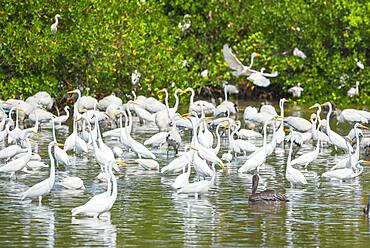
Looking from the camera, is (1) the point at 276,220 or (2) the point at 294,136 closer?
(1) the point at 276,220

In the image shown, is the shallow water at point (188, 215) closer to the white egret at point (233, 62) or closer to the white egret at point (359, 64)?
the white egret at point (233, 62)

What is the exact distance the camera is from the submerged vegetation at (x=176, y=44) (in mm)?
25375

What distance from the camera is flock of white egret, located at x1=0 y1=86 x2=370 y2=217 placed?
1493cm

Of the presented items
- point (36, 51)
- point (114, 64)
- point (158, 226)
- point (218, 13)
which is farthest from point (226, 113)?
point (158, 226)

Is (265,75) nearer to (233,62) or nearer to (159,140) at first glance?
(233,62)

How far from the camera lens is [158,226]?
1274cm

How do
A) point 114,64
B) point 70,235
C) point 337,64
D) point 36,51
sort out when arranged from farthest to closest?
point 337,64
point 114,64
point 36,51
point 70,235

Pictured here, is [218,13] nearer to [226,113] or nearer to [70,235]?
[226,113]

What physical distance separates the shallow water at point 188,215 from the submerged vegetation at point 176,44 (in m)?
8.31

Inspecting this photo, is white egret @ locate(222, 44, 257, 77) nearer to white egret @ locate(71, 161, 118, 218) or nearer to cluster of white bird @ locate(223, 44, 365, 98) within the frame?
cluster of white bird @ locate(223, 44, 365, 98)

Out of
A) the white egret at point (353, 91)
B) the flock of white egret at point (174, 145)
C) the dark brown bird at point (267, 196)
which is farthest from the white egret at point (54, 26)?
the dark brown bird at point (267, 196)

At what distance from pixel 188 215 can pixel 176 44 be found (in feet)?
63.2

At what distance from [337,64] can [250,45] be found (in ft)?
8.51

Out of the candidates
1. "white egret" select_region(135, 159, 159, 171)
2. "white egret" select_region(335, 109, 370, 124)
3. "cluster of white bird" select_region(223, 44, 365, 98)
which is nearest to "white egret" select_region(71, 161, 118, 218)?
"white egret" select_region(135, 159, 159, 171)
